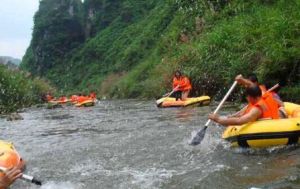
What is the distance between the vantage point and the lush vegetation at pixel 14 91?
21.2 metres

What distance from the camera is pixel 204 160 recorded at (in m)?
6.98

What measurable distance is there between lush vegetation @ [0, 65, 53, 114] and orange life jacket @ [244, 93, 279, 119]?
1330cm

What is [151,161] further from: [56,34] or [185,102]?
[56,34]

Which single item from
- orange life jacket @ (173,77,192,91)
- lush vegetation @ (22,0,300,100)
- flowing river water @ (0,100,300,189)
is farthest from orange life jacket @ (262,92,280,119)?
orange life jacket @ (173,77,192,91)

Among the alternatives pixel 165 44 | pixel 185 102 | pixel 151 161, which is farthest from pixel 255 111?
pixel 165 44

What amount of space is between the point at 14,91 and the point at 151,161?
17177 mm

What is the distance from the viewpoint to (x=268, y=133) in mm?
6941

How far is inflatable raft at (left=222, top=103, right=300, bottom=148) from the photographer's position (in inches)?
271

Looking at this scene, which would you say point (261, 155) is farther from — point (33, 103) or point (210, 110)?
point (33, 103)

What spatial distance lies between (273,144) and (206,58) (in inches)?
388

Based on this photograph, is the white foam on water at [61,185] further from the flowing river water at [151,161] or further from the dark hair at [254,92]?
the dark hair at [254,92]

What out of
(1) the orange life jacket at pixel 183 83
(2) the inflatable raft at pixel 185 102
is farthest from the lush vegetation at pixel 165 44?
(2) the inflatable raft at pixel 185 102

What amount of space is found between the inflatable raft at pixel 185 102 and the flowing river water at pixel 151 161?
3.59m

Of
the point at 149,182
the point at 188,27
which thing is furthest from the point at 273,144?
the point at 188,27
